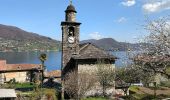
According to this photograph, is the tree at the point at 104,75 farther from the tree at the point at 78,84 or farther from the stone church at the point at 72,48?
the tree at the point at 78,84

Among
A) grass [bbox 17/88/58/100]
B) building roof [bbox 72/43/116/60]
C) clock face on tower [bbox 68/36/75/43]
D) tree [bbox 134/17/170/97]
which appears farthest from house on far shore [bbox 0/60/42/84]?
tree [bbox 134/17/170/97]

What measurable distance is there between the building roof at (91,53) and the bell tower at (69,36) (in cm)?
129

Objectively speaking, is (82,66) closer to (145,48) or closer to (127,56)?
(127,56)

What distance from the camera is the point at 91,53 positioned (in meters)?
51.7

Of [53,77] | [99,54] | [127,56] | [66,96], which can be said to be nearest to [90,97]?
[66,96]

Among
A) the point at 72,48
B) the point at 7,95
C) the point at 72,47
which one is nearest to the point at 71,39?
the point at 72,47

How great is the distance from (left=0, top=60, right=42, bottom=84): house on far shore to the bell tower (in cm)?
2331

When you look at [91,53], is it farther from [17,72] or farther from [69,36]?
[17,72]

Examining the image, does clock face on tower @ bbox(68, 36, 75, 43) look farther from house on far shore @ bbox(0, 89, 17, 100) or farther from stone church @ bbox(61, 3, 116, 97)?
house on far shore @ bbox(0, 89, 17, 100)

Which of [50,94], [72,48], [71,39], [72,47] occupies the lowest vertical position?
[50,94]

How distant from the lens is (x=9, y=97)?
43.3m

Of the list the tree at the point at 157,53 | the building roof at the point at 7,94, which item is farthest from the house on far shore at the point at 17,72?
the tree at the point at 157,53

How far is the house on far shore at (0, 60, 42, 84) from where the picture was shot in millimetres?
74231

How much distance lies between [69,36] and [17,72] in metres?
27.2
